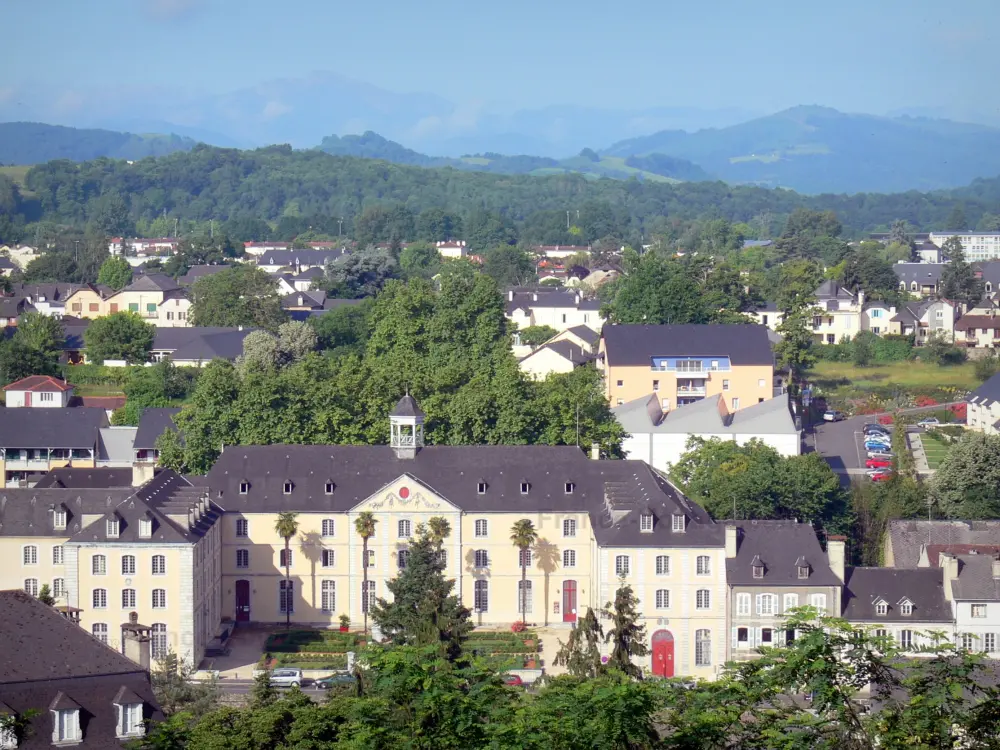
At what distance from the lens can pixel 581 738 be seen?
28406 mm

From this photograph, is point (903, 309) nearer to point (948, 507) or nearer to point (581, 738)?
point (948, 507)

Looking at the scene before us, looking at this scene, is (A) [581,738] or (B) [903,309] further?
(B) [903,309]

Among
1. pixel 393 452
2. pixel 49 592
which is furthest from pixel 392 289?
pixel 49 592

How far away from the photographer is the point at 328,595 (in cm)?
5781

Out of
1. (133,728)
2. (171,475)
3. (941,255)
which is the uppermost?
(941,255)

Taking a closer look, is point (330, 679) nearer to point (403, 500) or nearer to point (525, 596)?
point (403, 500)

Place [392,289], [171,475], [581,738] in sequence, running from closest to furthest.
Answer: [581,738]
[171,475]
[392,289]

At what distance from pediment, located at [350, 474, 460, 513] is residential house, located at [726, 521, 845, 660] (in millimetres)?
9494

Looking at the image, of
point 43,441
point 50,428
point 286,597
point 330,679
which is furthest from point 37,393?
point 330,679

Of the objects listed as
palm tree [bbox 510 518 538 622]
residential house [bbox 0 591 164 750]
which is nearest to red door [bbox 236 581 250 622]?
A: palm tree [bbox 510 518 538 622]

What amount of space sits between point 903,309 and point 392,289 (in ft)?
102

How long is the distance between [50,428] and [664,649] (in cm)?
3463

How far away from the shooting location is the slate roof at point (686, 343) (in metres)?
85.4

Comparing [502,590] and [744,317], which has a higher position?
[744,317]
